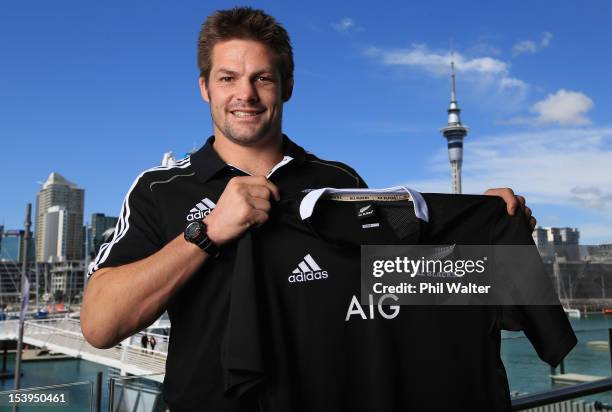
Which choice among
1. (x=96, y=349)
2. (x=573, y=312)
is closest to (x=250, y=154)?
(x=96, y=349)

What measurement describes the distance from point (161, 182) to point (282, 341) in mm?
740

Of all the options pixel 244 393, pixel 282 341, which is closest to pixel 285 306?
pixel 282 341

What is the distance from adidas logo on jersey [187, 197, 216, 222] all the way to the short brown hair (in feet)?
1.83

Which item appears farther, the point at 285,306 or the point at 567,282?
the point at 567,282

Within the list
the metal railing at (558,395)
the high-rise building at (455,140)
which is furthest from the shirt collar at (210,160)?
the high-rise building at (455,140)

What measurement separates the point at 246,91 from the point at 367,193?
0.60 m

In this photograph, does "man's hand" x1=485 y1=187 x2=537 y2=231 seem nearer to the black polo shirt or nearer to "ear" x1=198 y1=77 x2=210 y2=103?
the black polo shirt

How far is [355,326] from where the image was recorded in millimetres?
1747

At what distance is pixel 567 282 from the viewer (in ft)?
206

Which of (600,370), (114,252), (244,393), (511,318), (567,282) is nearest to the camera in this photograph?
(244,393)

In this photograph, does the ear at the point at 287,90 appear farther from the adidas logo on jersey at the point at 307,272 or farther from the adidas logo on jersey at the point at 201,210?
the adidas logo on jersey at the point at 307,272

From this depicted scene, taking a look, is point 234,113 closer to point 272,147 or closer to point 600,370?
point 272,147

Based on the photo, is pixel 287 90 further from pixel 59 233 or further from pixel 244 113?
pixel 59 233

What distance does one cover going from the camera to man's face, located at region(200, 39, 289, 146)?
6.40ft
